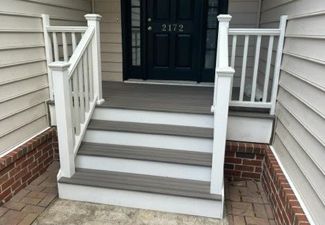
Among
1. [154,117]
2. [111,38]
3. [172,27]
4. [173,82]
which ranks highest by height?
[172,27]

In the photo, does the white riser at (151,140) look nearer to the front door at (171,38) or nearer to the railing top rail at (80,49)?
the railing top rail at (80,49)

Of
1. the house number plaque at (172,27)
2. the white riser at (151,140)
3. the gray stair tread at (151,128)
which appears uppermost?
the house number plaque at (172,27)

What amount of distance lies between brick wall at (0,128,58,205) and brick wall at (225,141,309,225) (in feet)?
6.14

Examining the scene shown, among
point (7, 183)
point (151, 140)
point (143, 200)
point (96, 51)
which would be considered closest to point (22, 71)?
point (96, 51)

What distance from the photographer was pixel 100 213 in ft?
7.84

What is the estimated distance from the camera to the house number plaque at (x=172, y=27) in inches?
163

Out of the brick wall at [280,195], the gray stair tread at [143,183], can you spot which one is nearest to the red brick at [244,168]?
the brick wall at [280,195]

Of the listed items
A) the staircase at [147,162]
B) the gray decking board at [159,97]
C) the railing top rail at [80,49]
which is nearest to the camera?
the staircase at [147,162]

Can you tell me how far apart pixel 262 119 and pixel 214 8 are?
1.94 metres

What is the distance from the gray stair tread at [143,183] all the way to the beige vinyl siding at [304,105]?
680 mm

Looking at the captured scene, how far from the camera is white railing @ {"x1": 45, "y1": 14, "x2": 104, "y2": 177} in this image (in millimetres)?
2359

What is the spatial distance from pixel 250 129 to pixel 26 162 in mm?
2162

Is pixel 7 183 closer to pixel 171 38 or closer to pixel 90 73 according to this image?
pixel 90 73

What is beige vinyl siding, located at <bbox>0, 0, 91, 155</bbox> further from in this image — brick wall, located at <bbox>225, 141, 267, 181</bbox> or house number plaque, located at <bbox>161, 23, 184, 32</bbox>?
brick wall, located at <bbox>225, 141, 267, 181</bbox>
